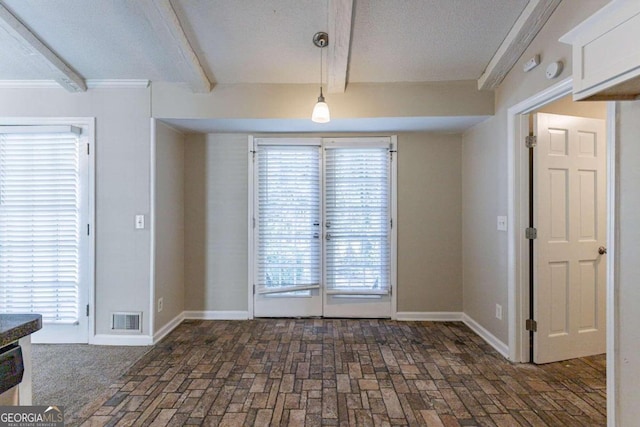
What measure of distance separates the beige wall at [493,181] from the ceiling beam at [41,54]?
386 centimetres

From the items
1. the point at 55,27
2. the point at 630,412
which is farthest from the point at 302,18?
the point at 630,412

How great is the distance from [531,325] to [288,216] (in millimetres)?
2511

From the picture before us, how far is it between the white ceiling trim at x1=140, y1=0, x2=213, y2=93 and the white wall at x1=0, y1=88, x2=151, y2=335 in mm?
559

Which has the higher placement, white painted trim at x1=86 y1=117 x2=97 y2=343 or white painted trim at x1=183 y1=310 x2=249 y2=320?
white painted trim at x1=86 y1=117 x2=97 y2=343

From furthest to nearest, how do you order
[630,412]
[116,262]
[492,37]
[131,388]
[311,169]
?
[311,169] → [116,262] → [492,37] → [131,388] → [630,412]

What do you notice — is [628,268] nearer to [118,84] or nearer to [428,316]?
[428,316]

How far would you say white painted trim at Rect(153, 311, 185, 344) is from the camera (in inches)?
124

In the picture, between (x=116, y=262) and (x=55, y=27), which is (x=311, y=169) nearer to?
(x=116, y=262)

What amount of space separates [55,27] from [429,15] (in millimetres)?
2811

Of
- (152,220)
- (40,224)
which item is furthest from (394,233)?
(40,224)

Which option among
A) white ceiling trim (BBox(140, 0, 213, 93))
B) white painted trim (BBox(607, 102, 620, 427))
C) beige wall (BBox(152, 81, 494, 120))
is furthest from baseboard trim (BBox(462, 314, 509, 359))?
white ceiling trim (BBox(140, 0, 213, 93))

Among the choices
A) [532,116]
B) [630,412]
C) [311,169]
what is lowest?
[630,412]

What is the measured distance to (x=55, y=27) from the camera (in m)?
2.48

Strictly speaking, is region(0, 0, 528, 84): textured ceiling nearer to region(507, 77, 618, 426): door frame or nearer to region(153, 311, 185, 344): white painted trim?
region(507, 77, 618, 426): door frame
